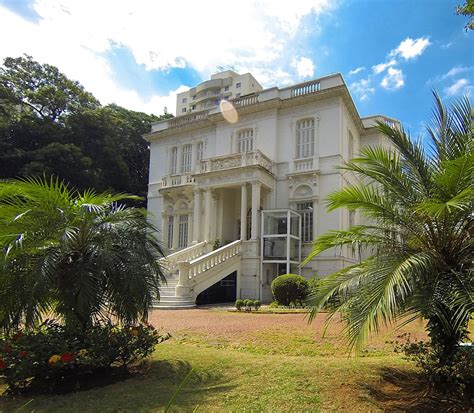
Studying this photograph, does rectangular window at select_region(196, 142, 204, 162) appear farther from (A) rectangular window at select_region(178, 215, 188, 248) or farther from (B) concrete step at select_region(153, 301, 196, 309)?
(B) concrete step at select_region(153, 301, 196, 309)

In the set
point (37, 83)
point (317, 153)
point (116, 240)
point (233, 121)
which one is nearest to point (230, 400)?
point (116, 240)

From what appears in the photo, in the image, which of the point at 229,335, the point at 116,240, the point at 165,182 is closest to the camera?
the point at 116,240

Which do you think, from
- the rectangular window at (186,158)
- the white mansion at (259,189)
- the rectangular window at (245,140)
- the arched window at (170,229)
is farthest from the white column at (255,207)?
the arched window at (170,229)

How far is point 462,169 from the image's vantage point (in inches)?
183

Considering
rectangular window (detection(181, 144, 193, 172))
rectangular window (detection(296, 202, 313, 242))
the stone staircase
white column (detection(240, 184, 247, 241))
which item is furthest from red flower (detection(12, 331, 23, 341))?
rectangular window (detection(181, 144, 193, 172))

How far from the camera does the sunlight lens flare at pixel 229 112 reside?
2339 cm

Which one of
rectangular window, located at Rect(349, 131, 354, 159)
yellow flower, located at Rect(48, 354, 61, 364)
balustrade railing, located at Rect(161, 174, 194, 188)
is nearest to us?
yellow flower, located at Rect(48, 354, 61, 364)

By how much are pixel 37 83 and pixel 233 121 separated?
16699 millimetres

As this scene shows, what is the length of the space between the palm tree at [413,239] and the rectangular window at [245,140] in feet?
56.7

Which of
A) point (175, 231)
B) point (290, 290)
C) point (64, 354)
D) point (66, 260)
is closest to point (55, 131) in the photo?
point (175, 231)

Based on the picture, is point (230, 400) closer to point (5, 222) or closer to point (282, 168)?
point (5, 222)

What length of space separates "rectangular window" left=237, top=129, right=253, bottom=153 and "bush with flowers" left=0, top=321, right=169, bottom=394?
17.6 metres

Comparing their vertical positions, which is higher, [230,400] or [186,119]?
[186,119]

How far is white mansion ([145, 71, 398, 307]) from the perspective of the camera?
63.7 ft
